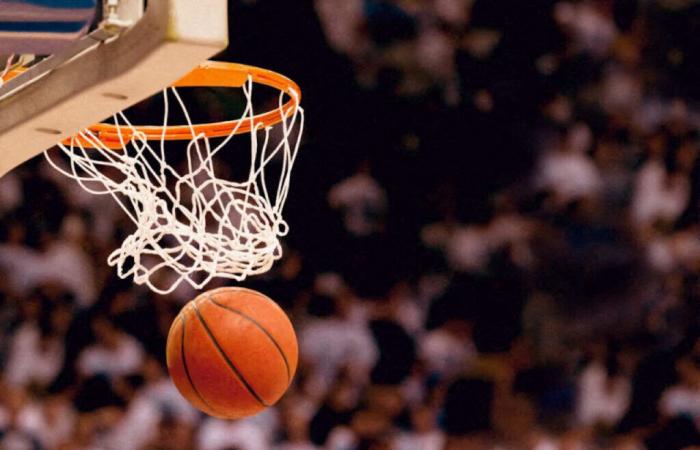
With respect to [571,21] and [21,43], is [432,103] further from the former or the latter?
[21,43]

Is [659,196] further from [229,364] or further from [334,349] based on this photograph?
[229,364]

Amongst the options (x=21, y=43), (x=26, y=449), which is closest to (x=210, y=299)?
(x=21, y=43)

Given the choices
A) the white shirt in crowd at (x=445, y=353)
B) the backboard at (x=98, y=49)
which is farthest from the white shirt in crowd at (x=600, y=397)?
the backboard at (x=98, y=49)

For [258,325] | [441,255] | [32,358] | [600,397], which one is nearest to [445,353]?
[441,255]

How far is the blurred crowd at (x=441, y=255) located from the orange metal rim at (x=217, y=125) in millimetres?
801

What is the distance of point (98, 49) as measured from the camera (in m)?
0.87

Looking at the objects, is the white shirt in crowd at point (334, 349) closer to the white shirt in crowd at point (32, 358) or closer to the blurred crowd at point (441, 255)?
the blurred crowd at point (441, 255)

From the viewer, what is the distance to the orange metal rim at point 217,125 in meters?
1.63

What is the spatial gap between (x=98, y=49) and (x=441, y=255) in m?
2.07

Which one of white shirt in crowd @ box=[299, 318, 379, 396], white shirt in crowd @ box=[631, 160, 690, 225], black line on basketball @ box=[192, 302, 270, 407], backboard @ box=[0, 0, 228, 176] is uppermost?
backboard @ box=[0, 0, 228, 176]

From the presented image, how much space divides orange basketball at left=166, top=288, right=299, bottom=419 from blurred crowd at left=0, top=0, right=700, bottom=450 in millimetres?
962

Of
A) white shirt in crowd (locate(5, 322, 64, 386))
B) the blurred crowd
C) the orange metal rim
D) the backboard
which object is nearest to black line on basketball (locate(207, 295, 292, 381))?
the orange metal rim

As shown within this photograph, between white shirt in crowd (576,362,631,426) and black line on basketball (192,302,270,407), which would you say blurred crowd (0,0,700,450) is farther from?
black line on basketball (192,302,270,407)

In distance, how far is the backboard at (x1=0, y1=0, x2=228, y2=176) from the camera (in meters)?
0.79
